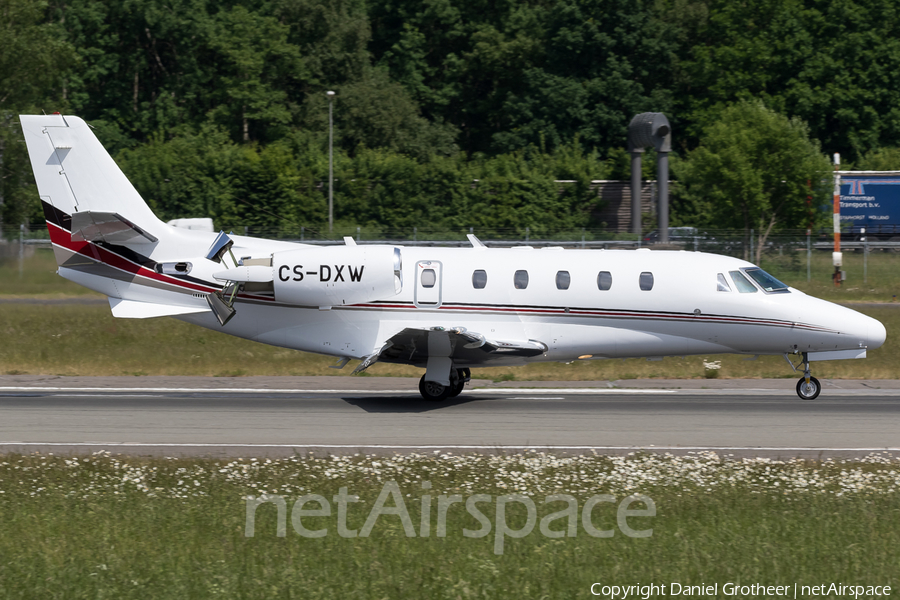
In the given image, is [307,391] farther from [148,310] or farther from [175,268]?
[175,268]

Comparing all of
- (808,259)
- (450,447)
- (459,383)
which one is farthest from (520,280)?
(808,259)

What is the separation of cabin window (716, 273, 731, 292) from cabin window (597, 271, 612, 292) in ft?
6.66

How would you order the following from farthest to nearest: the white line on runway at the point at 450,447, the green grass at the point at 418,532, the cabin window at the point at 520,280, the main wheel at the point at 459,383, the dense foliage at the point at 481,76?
1. the dense foliage at the point at 481,76
2. the main wheel at the point at 459,383
3. the cabin window at the point at 520,280
4. the white line on runway at the point at 450,447
5. the green grass at the point at 418,532

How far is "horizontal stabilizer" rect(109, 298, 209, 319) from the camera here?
1917 cm

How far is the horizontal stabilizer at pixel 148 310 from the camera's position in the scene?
1917cm

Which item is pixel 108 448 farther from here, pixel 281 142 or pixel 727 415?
pixel 281 142

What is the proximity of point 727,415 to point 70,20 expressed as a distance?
6408cm

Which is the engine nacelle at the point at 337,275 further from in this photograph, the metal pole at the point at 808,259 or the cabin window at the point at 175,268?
the metal pole at the point at 808,259

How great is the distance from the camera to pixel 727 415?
17.6 m

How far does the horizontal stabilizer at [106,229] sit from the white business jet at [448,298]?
0.02 meters

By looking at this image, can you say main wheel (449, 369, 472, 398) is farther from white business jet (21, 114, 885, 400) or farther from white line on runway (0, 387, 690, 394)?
white line on runway (0, 387, 690, 394)

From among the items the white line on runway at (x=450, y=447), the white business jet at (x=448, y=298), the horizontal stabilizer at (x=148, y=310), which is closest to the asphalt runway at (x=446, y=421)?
the white line on runway at (x=450, y=447)

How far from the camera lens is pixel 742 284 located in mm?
19172

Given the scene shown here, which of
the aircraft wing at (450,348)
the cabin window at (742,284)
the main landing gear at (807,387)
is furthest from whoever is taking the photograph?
the main landing gear at (807,387)
